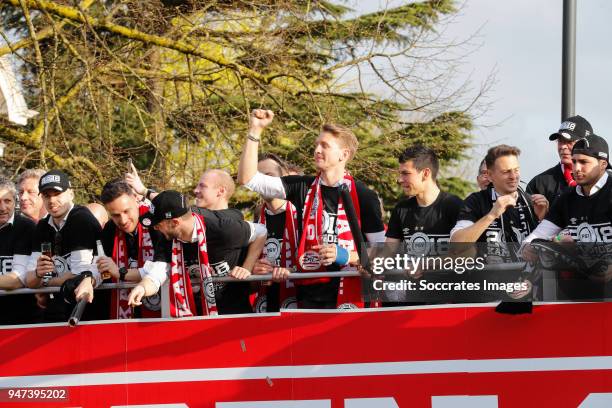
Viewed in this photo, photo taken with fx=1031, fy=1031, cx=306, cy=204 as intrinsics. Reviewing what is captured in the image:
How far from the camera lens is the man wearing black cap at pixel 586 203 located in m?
6.43

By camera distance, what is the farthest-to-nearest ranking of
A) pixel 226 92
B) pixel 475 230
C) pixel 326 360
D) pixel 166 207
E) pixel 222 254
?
pixel 226 92
pixel 222 254
pixel 166 207
pixel 326 360
pixel 475 230

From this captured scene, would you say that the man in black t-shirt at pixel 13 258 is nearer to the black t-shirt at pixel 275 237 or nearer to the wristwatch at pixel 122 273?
the wristwatch at pixel 122 273

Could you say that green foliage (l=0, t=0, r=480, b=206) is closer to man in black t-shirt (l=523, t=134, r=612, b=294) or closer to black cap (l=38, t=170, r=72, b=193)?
black cap (l=38, t=170, r=72, b=193)

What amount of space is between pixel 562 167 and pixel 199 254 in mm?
2844

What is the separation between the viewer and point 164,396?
710 centimetres

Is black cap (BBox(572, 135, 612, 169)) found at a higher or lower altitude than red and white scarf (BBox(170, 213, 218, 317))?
higher

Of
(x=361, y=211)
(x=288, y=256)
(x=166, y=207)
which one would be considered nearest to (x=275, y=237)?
(x=288, y=256)

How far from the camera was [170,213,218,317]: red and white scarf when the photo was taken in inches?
278

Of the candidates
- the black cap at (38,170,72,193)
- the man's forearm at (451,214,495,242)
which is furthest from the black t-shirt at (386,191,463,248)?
the black cap at (38,170,72,193)

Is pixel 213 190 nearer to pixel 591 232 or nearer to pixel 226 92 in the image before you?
pixel 591 232

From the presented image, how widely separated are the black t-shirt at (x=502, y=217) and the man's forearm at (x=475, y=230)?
0.60 feet

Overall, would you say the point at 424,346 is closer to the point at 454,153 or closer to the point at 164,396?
the point at 164,396

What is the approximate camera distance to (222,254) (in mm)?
7312

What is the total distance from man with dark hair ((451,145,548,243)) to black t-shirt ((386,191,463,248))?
0.43 feet
